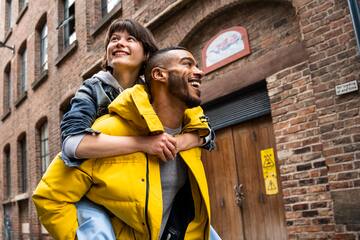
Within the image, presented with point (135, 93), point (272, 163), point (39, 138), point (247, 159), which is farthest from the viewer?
point (39, 138)

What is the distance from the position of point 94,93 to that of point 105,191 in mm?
502

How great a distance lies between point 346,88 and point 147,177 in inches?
119

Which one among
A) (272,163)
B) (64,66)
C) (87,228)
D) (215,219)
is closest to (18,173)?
(64,66)

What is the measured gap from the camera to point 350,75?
388cm

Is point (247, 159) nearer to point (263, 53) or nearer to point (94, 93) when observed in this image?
point (263, 53)

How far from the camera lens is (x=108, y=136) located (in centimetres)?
152

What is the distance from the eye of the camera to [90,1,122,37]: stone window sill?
7844 mm

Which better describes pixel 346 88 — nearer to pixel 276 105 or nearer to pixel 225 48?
pixel 276 105

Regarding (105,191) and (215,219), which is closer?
(105,191)

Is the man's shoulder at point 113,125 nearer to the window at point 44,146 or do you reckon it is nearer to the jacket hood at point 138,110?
the jacket hood at point 138,110

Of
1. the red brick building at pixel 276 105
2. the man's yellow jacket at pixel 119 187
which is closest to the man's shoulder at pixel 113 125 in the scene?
the man's yellow jacket at pixel 119 187

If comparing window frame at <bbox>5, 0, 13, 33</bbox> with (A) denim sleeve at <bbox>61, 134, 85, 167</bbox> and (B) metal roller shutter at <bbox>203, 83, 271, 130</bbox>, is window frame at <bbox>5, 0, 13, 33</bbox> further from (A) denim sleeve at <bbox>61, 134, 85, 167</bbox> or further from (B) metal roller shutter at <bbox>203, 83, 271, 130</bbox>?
(A) denim sleeve at <bbox>61, 134, 85, 167</bbox>

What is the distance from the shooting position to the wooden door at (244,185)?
196 inches

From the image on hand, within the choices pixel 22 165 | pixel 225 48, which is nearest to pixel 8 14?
pixel 22 165
